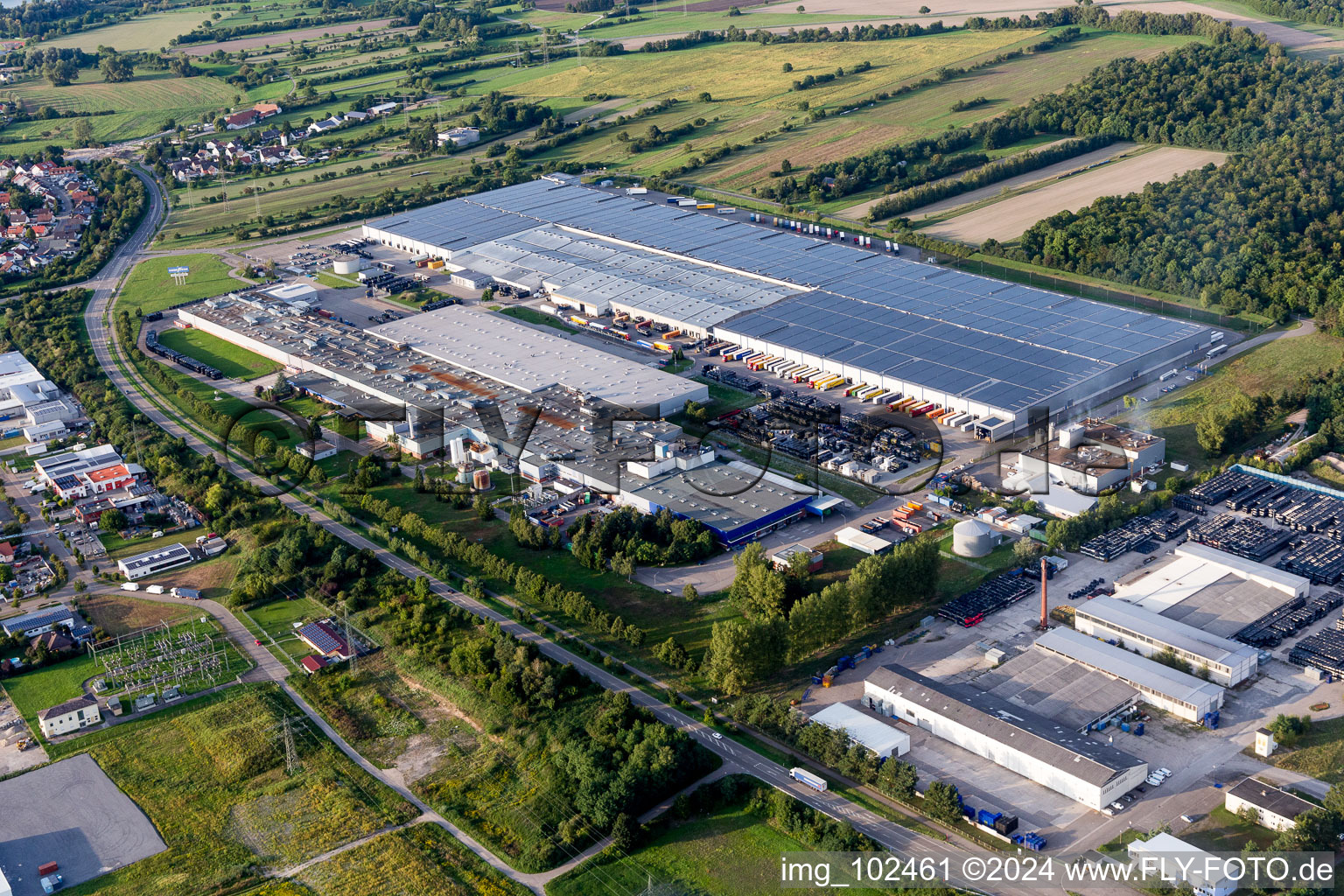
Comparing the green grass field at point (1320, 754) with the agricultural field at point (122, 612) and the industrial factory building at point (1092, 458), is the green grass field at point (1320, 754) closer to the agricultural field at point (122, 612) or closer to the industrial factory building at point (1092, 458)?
the industrial factory building at point (1092, 458)

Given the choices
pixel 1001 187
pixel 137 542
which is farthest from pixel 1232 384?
pixel 137 542

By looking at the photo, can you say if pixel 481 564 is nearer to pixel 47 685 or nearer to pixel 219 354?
pixel 47 685

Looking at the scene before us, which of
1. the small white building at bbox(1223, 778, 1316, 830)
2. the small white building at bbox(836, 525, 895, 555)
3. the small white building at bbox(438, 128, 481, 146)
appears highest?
the small white building at bbox(438, 128, 481, 146)

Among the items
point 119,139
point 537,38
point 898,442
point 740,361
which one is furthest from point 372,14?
point 898,442

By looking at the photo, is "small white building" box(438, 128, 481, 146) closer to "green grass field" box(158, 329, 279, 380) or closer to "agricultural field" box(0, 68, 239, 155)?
"agricultural field" box(0, 68, 239, 155)

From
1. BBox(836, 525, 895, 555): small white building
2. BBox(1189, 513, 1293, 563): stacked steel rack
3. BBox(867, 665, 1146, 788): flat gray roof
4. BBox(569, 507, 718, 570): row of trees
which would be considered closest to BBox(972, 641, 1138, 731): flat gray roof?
BBox(867, 665, 1146, 788): flat gray roof

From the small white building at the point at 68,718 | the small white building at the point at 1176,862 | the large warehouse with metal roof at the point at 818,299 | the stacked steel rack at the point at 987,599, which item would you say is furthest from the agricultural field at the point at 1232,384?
the small white building at the point at 68,718

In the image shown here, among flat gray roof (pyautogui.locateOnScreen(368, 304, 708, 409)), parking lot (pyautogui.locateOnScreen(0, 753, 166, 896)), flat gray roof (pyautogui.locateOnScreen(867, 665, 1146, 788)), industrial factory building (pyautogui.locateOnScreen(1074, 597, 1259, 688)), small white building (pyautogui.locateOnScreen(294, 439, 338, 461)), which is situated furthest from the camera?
flat gray roof (pyautogui.locateOnScreen(368, 304, 708, 409))
